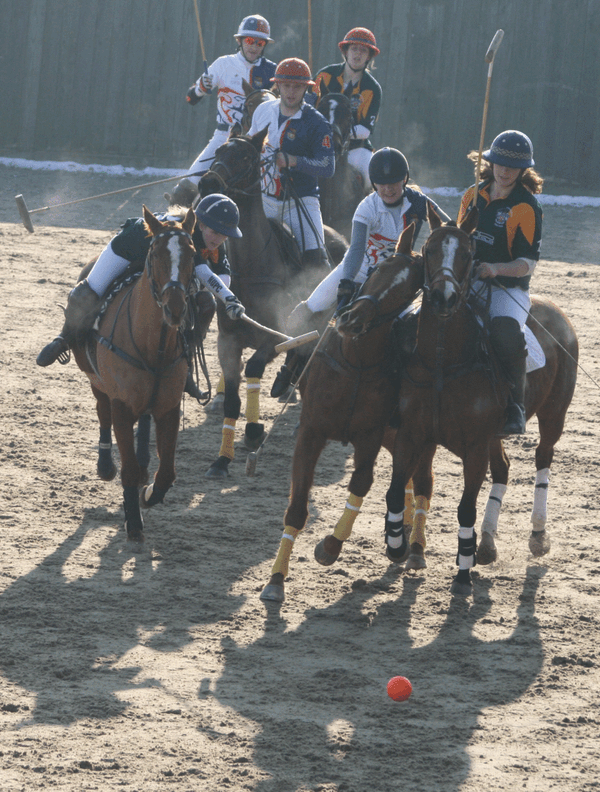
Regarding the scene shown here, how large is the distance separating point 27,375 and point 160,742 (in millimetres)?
6124

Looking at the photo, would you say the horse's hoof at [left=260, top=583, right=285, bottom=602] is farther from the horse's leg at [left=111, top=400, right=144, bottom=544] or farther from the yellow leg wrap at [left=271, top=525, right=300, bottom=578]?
the horse's leg at [left=111, top=400, right=144, bottom=544]

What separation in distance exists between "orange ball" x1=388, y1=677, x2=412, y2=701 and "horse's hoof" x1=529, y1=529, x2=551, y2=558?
2.22m

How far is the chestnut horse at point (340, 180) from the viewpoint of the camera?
10898 millimetres

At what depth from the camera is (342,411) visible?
5832mm

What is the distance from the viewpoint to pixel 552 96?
1881 centimetres

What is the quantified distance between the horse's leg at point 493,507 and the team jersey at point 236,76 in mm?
5760

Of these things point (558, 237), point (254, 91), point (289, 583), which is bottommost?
point (289, 583)

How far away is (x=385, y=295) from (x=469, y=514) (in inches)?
55.2

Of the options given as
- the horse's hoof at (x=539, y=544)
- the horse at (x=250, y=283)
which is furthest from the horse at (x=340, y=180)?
the horse's hoof at (x=539, y=544)

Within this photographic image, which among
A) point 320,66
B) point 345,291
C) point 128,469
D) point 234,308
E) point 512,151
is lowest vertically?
point 128,469

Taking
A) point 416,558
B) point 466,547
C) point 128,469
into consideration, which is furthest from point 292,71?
point 466,547

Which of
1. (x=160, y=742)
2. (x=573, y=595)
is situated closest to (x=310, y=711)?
(x=160, y=742)

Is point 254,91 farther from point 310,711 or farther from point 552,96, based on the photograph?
point 552,96

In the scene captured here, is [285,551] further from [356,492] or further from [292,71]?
[292,71]
